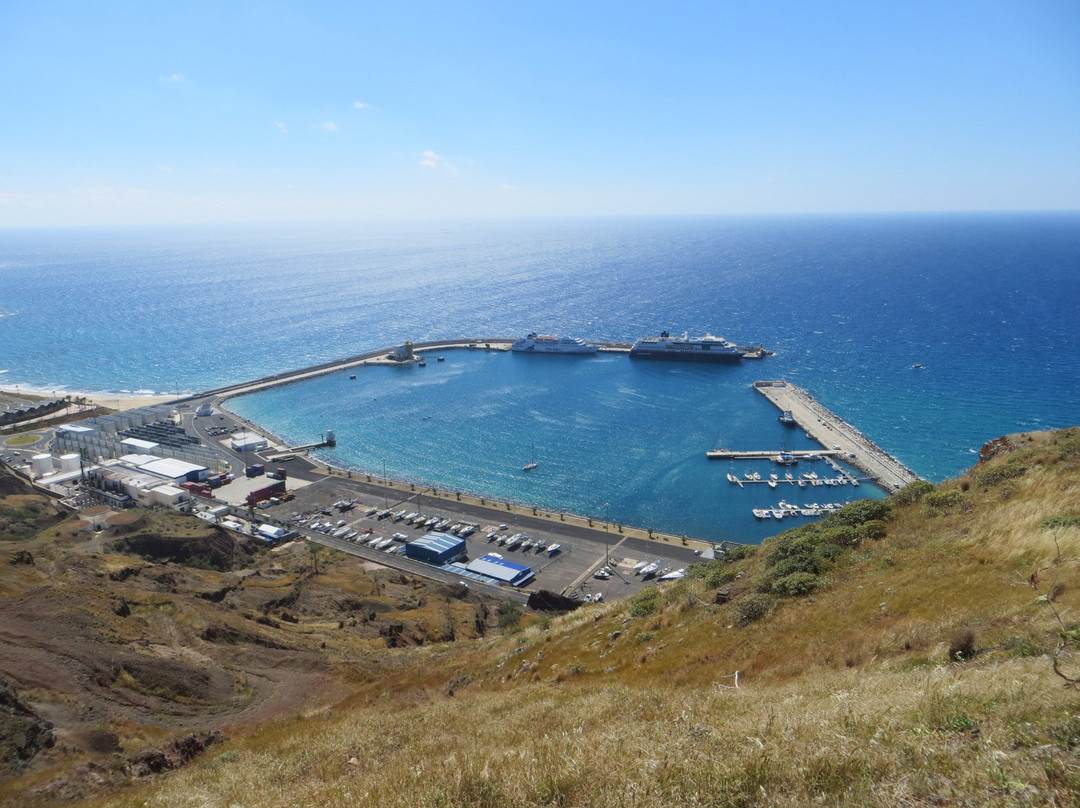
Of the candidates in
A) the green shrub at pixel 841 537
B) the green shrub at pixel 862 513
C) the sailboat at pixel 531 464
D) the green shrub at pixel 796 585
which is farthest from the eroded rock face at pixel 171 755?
the sailboat at pixel 531 464

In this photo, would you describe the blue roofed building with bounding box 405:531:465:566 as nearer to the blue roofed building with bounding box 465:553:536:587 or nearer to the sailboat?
the blue roofed building with bounding box 465:553:536:587

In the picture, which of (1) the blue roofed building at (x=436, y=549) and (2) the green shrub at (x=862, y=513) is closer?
(2) the green shrub at (x=862, y=513)

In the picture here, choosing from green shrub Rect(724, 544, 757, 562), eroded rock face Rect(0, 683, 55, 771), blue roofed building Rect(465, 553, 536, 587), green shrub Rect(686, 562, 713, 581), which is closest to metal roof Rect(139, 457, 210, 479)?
blue roofed building Rect(465, 553, 536, 587)

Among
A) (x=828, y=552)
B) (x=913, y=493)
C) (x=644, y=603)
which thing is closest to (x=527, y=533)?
(x=644, y=603)

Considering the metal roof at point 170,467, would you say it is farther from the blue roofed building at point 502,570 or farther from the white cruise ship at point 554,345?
the white cruise ship at point 554,345

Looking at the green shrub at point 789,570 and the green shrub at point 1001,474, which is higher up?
the green shrub at point 1001,474

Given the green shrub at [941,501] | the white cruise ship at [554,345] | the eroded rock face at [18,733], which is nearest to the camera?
the eroded rock face at [18,733]
